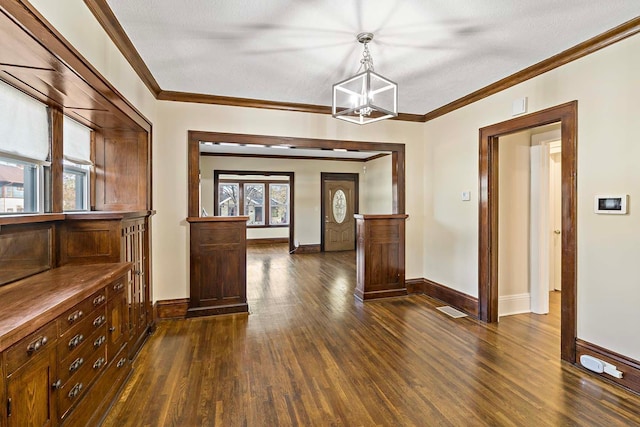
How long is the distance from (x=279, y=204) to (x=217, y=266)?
676cm

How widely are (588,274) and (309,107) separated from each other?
10.8 ft

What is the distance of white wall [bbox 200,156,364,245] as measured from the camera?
26.4ft

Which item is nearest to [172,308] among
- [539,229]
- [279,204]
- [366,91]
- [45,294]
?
[45,294]

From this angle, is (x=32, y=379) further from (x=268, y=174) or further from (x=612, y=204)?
(x=268, y=174)

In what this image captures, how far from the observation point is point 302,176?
838 centimetres

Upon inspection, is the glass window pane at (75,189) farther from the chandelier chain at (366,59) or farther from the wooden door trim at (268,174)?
the wooden door trim at (268,174)

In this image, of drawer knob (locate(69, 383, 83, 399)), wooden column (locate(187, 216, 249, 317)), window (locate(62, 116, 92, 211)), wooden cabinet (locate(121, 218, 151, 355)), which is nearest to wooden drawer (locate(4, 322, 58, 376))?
drawer knob (locate(69, 383, 83, 399))

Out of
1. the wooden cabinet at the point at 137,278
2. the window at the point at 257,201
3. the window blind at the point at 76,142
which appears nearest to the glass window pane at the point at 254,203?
the window at the point at 257,201

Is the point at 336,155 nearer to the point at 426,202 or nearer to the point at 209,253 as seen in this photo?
the point at 426,202

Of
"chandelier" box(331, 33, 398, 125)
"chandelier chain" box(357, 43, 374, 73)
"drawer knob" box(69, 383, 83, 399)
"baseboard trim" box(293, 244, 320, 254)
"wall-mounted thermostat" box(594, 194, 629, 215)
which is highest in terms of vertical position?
"chandelier chain" box(357, 43, 374, 73)

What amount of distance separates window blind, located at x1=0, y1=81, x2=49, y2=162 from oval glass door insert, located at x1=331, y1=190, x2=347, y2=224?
6731 mm

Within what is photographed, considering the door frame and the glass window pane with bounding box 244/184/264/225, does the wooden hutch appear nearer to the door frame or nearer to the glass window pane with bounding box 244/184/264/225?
the door frame

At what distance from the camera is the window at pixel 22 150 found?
→ 186cm

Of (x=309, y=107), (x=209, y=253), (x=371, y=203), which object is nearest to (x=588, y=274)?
(x=309, y=107)
